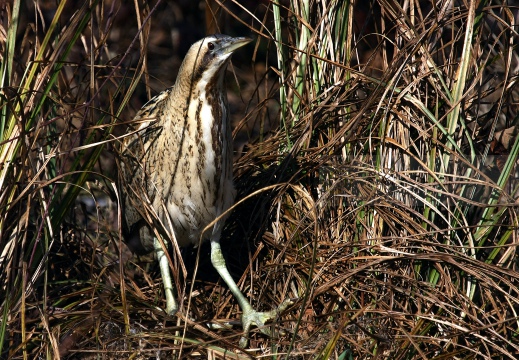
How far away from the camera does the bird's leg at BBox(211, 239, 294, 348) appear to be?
301 cm

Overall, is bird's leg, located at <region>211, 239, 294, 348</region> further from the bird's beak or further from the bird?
the bird's beak

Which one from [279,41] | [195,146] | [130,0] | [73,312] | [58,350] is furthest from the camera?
[130,0]

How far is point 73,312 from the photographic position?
286 cm

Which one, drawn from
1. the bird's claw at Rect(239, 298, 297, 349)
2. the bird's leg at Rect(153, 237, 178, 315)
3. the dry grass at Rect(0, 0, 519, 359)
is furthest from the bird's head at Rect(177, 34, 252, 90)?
the bird's claw at Rect(239, 298, 297, 349)

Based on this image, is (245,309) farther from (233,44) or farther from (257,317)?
(233,44)

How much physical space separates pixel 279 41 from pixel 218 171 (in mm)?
609

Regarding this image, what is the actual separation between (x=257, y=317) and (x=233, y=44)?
101 cm

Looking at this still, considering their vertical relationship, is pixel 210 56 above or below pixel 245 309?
above

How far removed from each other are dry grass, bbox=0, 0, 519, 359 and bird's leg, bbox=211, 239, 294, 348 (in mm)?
59

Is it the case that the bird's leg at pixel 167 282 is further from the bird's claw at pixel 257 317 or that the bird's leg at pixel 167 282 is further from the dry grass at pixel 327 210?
the bird's claw at pixel 257 317

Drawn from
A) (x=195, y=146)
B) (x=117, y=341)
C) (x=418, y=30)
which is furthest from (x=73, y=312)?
(x=418, y=30)

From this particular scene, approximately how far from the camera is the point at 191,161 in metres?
3.19

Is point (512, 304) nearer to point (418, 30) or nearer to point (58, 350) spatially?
point (418, 30)

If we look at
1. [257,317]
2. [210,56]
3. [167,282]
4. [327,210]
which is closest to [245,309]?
[257,317]
